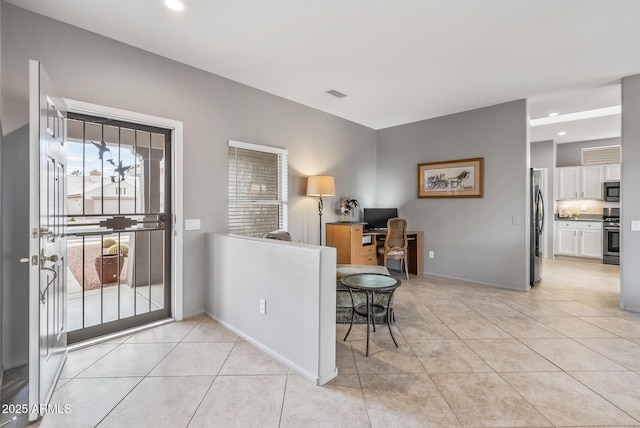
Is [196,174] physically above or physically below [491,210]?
above

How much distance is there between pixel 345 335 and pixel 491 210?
3225 millimetres

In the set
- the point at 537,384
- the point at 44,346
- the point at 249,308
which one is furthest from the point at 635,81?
the point at 44,346

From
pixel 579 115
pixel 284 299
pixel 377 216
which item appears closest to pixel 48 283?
pixel 284 299

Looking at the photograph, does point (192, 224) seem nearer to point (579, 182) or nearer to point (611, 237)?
point (611, 237)

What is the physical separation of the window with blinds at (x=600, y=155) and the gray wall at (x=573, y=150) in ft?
0.26

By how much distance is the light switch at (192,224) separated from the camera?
10.3 feet

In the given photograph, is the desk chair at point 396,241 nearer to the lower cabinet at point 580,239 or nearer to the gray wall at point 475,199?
the gray wall at point 475,199

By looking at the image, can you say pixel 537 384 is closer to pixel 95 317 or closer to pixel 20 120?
pixel 95 317

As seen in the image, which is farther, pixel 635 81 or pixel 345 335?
pixel 635 81

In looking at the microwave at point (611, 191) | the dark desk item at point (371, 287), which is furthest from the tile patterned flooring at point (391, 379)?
the microwave at point (611, 191)

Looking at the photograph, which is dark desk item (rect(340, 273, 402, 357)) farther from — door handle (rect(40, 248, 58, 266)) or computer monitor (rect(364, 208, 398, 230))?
computer monitor (rect(364, 208, 398, 230))

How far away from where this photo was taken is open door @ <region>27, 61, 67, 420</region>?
1.63 m

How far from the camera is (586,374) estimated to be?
2113mm

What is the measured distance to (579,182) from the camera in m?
6.65
